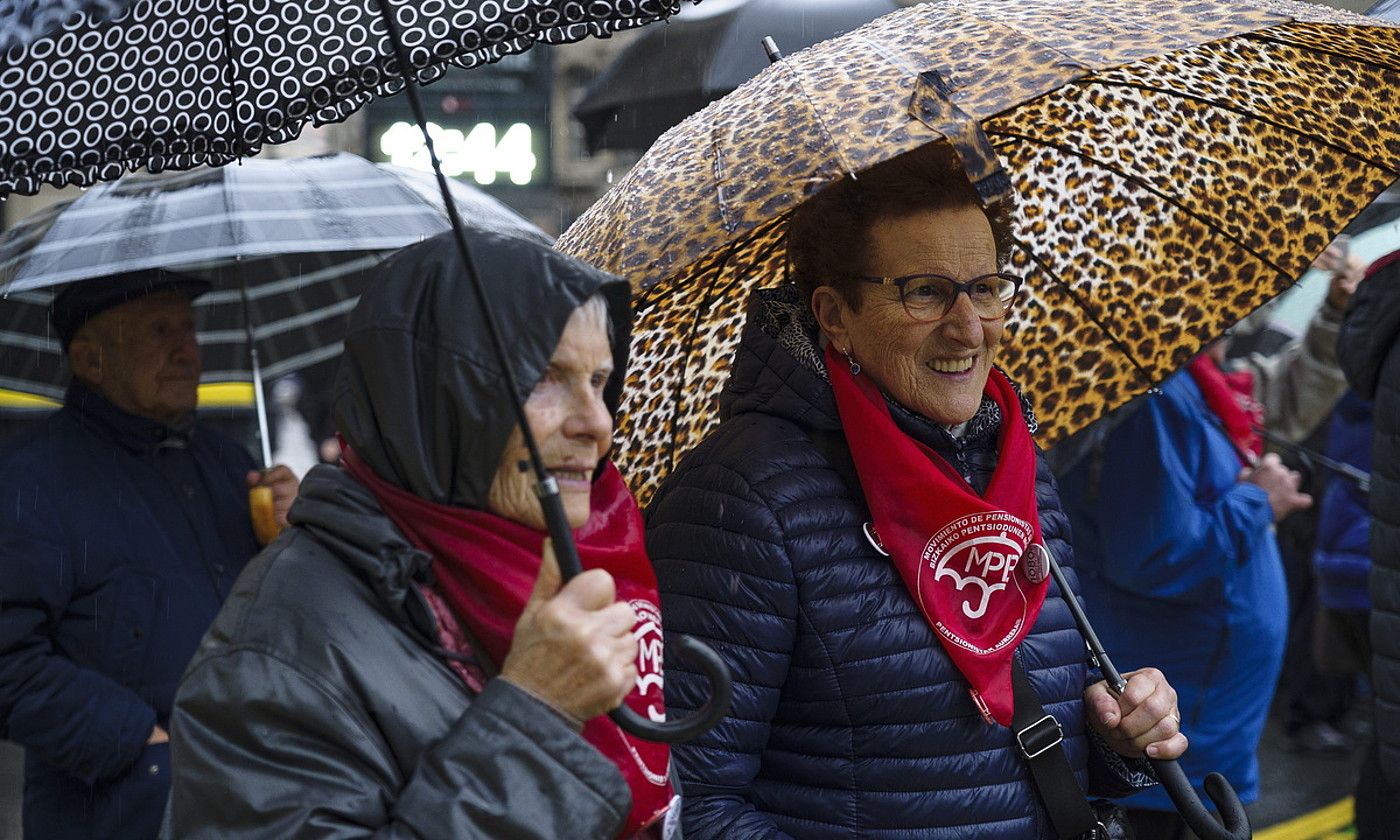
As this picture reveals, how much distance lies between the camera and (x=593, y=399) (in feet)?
6.91

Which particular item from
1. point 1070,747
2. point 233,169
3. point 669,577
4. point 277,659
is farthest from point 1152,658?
point 277,659

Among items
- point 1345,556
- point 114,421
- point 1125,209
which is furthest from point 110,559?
point 1345,556

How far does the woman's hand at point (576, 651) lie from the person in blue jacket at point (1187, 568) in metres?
3.33

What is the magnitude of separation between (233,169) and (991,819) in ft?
9.95

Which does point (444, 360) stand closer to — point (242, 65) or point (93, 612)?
point (242, 65)

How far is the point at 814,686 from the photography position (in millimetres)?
2553

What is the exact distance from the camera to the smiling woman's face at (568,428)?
79.8 inches

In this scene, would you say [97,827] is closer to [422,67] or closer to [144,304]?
[144,304]

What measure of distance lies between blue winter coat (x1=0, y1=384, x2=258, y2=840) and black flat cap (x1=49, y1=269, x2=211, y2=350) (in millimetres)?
231

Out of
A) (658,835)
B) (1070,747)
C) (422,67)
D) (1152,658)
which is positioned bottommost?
(1152,658)

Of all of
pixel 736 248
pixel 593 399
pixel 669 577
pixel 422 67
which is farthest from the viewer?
pixel 736 248

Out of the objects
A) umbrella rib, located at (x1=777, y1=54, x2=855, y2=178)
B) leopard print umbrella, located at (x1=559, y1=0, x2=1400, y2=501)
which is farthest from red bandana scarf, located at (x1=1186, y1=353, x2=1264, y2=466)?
umbrella rib, located at (x1=777, y1=54, x2=855, y2=178)

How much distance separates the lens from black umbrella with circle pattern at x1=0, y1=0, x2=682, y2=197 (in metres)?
2.36

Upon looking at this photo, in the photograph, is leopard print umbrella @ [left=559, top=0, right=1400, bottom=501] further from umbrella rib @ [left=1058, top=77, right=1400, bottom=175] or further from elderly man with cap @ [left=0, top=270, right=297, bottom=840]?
elderly man with cap @ [left=0, top=270, right=297, bottom=840]
